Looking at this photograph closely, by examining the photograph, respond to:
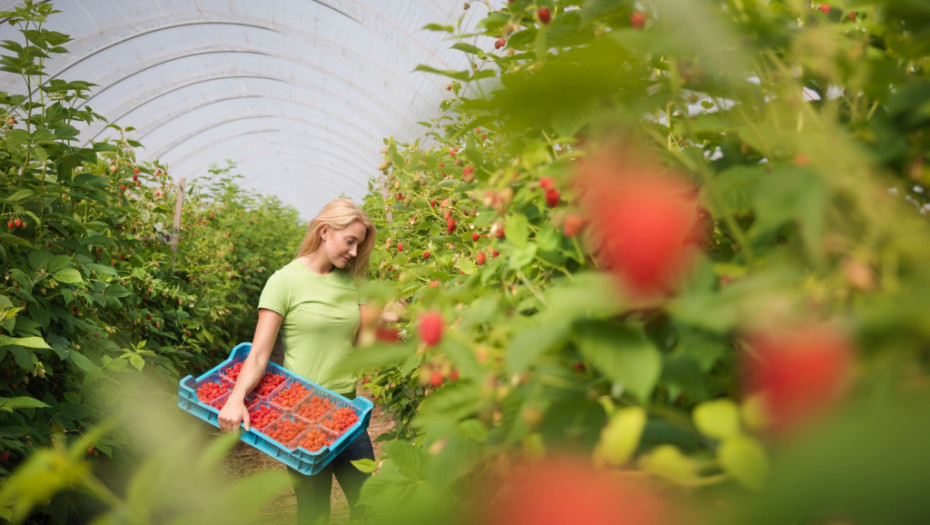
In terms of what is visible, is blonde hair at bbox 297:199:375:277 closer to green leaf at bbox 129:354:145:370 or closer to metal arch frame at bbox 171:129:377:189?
green leaf at bbox 129:354:145:370

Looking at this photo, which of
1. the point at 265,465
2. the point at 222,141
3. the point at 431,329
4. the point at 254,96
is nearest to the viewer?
the point at 431,329

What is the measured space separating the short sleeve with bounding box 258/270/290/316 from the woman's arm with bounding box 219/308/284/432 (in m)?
0.03

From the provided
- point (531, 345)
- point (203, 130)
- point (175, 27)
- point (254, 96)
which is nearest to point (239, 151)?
point (203, 130)

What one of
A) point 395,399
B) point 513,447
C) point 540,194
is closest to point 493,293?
point 540,194

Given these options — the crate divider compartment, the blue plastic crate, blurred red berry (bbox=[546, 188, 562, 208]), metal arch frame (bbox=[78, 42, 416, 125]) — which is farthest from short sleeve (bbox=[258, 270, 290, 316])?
metal arch frame (bbox=[78, 42, 416, 125])

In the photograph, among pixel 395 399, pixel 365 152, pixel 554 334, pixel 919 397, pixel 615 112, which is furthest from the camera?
pixel 365 152

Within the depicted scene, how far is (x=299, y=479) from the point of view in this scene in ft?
8.71

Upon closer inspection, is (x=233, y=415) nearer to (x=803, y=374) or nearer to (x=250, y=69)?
(x=803, y=374)

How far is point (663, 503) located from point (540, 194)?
1.64 feet

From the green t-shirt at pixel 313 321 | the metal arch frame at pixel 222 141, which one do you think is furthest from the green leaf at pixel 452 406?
the metal arch frame at pixel 222 141

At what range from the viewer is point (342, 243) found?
9.59 feet

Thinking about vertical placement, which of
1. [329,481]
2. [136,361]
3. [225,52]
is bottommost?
[329,481]

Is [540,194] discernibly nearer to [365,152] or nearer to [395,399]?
[395,399]

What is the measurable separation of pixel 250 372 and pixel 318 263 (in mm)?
687
